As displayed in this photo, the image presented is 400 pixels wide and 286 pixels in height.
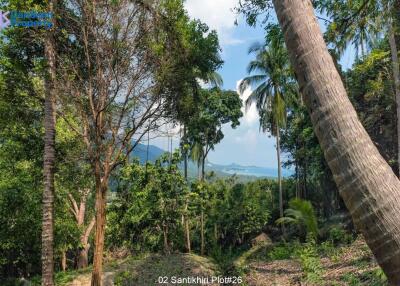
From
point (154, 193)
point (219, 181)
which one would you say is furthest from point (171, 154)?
point (219, 181)

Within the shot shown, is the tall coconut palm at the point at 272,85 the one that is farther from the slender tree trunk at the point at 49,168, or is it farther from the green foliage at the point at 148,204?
the slender tree trunk at the point at 49,168

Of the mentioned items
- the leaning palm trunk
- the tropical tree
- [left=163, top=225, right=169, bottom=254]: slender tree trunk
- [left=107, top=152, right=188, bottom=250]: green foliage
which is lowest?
[left=163, top=225, right=169, bottom=254]: slender tree trunk

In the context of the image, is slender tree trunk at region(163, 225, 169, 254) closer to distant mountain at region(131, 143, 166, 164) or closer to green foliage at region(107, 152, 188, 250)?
green foliage at region(107, 152, 188, 250)

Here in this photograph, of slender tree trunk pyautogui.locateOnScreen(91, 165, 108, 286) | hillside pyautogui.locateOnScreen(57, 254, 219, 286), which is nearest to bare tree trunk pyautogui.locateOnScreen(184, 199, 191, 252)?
hillside pyautogui.locateOnScreen(57, 254, 219, 286)

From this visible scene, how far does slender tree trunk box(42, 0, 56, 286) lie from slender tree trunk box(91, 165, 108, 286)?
93 cm

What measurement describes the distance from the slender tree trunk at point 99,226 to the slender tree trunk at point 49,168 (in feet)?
3.06

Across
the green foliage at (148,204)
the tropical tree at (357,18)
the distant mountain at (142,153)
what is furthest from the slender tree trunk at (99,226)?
the green foliage at (148,204)

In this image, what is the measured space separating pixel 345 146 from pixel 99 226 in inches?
295

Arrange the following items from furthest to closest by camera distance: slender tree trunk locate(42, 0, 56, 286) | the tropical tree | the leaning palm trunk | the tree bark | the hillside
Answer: the tree bark
the hillside
slender tree trunk locate(42, 0, 56, 286)
the tropical tree
the leaning palm trunk

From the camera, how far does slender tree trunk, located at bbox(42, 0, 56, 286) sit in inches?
319

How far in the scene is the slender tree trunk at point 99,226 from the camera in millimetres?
8461

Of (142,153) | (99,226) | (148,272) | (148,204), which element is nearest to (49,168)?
(99,226)

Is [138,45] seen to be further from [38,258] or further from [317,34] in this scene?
[38,258]

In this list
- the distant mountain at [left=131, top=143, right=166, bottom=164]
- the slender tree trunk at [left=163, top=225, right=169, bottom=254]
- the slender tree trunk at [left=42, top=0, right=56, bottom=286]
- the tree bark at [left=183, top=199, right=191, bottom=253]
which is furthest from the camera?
the tree bark at [left=183, top=199, right=191, bottom=253]
